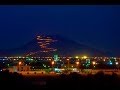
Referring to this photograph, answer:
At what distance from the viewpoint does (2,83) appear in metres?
7.91

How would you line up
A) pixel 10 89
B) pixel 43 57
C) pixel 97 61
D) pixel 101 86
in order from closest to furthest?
pixel 10 89
pixel 101 86
pixel 97 61
pixel 43 57

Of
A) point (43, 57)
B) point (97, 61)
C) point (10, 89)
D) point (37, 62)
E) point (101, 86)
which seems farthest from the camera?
point (43, 57)

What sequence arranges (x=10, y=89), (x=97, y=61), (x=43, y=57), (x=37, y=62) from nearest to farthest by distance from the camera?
(x=10, y=89) → (x=97, y=61) → (x=37, y=62) → (x=43, y=57)

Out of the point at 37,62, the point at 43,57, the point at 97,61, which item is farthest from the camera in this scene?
the point at 43,57

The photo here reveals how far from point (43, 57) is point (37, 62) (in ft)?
17.4

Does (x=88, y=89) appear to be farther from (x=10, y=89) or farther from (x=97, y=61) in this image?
(x=97, y=61)

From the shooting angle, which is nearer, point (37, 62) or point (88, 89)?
point (88, 89)
